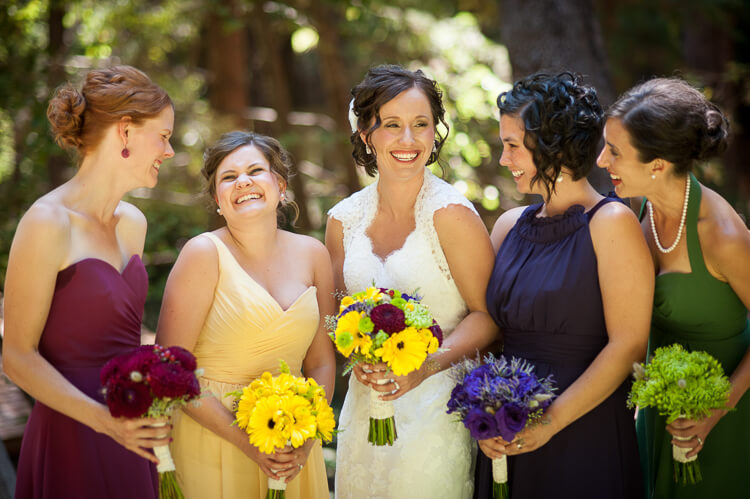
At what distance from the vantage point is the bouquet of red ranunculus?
2602mm

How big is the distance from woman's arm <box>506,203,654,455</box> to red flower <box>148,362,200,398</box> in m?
1.38

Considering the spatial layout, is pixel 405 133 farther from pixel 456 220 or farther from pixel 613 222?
pixel 613 222

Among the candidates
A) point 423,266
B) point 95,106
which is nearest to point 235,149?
point 95,106

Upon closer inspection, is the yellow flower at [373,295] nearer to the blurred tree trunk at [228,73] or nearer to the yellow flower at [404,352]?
the yellow flower at [404,352]

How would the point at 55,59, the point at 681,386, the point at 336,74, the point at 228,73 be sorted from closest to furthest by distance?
the point at 681,386
the point at 55,59
the point at 336,74
the point at 228,73

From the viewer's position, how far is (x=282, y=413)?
2953mm

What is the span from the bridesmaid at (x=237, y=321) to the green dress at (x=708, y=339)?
5.43 ft

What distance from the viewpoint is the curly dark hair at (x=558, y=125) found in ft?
10.7

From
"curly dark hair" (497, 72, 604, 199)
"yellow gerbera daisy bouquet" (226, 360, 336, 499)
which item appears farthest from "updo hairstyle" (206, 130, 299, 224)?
"curly dark hair" (497, 72, 604, 199)

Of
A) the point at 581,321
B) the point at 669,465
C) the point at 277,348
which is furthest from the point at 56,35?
the point at 669,465

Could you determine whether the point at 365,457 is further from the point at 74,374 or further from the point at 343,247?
the point at 74,374

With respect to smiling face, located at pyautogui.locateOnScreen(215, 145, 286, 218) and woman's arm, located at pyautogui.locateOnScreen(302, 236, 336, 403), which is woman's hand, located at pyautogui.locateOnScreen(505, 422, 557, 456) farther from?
smiling face, located at pyautogui.locateOnScreen(215, 145, 286, 218)

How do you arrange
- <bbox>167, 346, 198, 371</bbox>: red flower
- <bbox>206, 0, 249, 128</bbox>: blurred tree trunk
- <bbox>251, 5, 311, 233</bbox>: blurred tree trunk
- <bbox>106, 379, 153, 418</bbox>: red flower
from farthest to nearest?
<bbox>206, 0, 249, 128</bbox>: blurred tree trunk → <bbox>251, 5, 311, 233</bbox>: blurred tree trunk → <bbox>167, 346, 198, 371</bbox>: red flower → <bbox>106, 379, 153, 418</bbox>: red flower

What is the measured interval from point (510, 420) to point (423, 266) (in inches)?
40.8
